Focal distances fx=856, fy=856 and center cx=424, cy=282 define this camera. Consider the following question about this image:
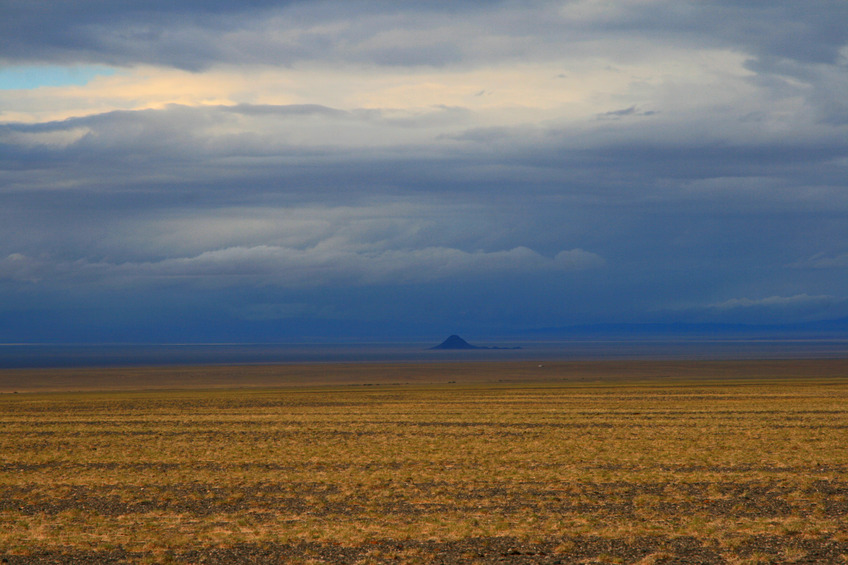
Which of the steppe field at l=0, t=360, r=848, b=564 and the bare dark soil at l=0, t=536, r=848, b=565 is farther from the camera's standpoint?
the steppe field at l=0, t=360, r=848, b=564

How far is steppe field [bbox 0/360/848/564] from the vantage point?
13375 millimetres

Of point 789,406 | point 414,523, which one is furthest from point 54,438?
point 789,406

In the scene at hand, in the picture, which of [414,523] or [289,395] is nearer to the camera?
[414,523]

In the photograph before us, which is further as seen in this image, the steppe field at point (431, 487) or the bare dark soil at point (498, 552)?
the steppe field at point (431, 487)

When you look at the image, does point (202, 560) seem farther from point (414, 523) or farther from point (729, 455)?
point (729, 455)

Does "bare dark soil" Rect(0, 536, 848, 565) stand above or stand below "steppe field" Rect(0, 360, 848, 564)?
above

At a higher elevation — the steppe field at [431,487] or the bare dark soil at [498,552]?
the bare dark soil at [498,552]

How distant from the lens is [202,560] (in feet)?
41.9

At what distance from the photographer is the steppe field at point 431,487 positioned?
13375 mm

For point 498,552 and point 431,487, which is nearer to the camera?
point 498,552

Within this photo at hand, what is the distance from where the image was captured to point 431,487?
1888 cm

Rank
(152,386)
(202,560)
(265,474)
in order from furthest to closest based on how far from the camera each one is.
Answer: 1. (152,386)
2. (265,474)
3. (202,560)

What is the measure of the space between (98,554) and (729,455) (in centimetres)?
1679

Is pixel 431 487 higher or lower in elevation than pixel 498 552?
lower
